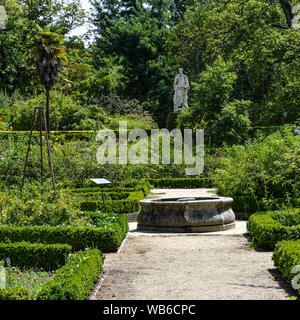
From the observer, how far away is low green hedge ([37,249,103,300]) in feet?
13.7

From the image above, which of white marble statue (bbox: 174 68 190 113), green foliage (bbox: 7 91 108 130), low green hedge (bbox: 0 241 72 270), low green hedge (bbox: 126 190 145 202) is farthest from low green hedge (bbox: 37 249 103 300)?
green foliage (bbox: 7 91 108 130)

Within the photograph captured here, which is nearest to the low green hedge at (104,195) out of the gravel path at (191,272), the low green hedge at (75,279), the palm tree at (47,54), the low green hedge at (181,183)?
the gravel path at (191,272)

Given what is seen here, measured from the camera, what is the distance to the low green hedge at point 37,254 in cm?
596

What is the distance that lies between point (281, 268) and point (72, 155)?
10777 millimetres

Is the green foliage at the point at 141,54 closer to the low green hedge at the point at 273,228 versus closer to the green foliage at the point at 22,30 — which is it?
the green foliage at the point at 22,30

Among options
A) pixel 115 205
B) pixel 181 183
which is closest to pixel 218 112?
pixel 181 183

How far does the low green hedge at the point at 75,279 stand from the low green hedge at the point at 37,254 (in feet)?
1.51

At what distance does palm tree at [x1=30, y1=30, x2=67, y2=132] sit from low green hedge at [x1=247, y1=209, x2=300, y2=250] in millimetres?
15767

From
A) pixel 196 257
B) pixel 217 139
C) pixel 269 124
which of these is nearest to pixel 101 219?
pixel 196 257

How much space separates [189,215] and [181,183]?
24.4ft

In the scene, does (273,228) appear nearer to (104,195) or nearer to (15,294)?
(15,294)

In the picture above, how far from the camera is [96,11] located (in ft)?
114

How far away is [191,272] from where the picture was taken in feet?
19.0

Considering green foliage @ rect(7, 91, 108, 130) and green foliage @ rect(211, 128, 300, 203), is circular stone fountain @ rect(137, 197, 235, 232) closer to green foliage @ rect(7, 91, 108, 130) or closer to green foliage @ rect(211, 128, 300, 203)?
green foliage @ rect(211, 128, 300, 203)
